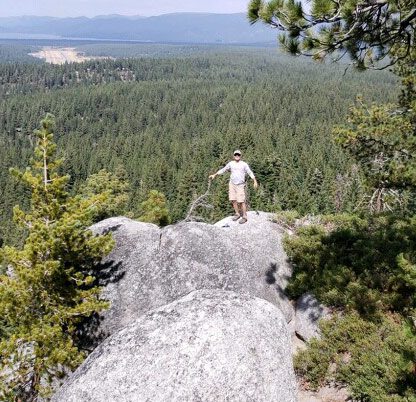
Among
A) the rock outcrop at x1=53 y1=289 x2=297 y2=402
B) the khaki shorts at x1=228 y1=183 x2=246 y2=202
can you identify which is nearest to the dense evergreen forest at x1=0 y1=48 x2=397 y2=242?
the khaki shorts at x1=228 y1=183 x2=246 y2=202

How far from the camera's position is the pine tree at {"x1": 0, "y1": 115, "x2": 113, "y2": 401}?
9992 millimetres

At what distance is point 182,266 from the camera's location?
12.1m

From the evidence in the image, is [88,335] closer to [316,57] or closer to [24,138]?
[316,57]

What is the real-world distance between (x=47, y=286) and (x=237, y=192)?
20.9ft

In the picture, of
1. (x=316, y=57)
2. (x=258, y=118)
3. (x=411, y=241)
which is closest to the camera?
(x=316, y=57)

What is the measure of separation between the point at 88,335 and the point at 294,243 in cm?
699

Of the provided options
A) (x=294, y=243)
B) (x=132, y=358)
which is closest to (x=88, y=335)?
(x=132, y=358)

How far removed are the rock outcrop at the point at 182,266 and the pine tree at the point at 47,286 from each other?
854mm

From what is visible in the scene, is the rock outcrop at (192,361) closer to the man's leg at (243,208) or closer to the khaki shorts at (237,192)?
the khaki shorts at (237,192)

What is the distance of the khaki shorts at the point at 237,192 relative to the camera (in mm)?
13672

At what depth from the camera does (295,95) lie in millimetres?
191375

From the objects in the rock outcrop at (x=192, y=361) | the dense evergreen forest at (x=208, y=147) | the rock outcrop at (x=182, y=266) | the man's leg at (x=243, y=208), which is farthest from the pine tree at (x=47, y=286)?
the dense evergreen forest at (x=208, y=147)

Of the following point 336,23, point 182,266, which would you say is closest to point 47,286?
point 182,266

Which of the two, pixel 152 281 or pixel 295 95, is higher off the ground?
pixel 152 281
